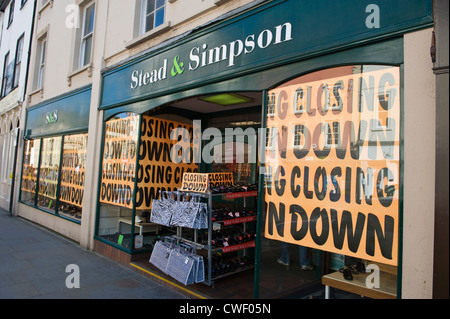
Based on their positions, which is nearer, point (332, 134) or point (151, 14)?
point (332, 134)

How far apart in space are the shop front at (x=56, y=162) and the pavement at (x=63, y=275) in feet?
3.68

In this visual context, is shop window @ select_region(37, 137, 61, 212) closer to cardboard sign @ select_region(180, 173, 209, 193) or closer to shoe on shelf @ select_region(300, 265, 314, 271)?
cardboard sign @ select_region(180, 173, 209, 193)

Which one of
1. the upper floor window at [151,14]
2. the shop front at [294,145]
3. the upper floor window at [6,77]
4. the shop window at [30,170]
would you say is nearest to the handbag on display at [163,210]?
the shop front at [294,145]

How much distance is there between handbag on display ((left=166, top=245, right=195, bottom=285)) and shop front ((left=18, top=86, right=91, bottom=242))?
12.8ft

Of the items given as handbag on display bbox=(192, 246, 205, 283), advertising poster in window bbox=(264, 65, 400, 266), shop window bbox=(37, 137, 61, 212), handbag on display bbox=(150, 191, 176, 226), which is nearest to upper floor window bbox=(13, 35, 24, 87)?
shop window bbox=(37, 137, 61, 212)

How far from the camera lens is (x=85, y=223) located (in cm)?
727

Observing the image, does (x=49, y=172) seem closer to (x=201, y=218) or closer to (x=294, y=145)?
(x=201, y=218)

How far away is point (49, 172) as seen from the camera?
383 inches

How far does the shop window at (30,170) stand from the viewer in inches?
420

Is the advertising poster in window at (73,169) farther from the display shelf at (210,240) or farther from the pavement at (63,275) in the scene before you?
the display shelf at (210,240)

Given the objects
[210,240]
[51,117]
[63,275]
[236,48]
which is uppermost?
[236,48]

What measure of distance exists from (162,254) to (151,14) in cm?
496

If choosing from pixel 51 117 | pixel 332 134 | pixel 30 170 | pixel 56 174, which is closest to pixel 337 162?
pixel 332 134

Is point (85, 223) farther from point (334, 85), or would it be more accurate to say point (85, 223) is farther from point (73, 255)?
point (334, 85)
